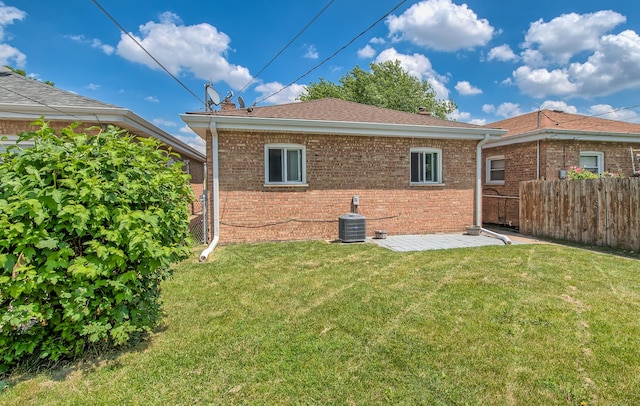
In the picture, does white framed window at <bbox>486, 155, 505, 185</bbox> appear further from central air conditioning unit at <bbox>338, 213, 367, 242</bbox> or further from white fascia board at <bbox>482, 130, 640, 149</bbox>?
central air conditioning unit at <bbox>338, 213, 367, 242</bbox>

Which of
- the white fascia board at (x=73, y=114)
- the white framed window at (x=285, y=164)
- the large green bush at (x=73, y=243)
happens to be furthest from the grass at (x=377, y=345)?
the white fascia board at (x=73, y=114)

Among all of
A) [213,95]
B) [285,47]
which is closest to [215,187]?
[213,95]

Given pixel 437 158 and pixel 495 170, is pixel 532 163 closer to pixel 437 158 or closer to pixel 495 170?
pixel 495 170

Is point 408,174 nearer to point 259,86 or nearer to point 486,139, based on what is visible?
point 486,139

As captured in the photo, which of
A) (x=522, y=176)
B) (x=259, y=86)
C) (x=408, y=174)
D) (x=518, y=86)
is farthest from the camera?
(x=518, y=86)

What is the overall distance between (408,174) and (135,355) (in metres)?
8.27

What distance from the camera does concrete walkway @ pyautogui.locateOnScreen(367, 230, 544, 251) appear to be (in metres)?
7.81

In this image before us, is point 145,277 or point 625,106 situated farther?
point 625,106

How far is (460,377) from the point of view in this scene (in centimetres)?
245

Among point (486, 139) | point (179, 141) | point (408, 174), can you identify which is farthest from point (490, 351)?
point (179, 141)

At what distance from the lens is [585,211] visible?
8.23 m

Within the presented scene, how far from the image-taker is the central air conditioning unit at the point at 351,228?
822cm

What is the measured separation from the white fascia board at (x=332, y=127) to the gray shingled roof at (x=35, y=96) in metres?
2.36

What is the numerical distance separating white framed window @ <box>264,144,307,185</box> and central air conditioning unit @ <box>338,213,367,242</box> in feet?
5.31
